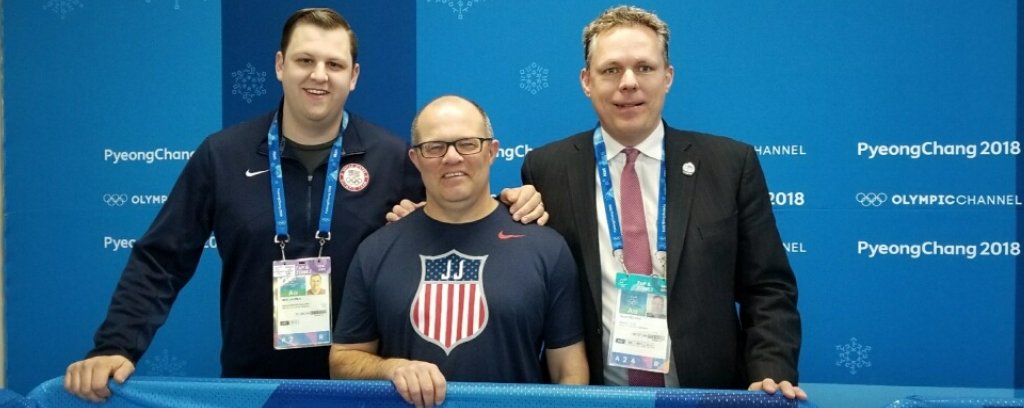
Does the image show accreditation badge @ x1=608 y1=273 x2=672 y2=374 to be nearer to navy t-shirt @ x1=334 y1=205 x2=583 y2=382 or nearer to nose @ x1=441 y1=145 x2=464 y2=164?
navy t-shirt @ x1=334 y1=205 x2=583 y2=382

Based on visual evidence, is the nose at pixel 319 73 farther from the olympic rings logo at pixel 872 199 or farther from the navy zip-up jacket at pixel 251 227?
the olympic rings logo at pixel 872 199

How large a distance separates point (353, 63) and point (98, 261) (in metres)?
2.20

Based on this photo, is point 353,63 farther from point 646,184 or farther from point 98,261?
point 98,261

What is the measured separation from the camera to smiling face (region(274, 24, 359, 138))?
→ 2.50 m

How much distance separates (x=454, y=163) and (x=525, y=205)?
270mm

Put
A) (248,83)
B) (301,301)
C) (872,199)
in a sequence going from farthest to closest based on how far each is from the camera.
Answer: (248,83), (872,199), (301,301)

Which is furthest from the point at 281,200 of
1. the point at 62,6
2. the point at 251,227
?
the point at 62,6

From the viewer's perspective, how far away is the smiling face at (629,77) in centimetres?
227

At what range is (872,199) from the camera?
11.5 feet

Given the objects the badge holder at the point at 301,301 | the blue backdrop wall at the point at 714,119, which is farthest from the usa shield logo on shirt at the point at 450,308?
the blue backdrop wall at the point at 714,119

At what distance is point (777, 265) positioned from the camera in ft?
7.16

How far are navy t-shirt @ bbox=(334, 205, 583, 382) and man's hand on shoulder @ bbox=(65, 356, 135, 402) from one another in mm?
580

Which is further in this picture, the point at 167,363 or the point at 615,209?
the point at 167,363

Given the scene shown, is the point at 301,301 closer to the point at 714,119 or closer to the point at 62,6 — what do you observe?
the point at 714,119
